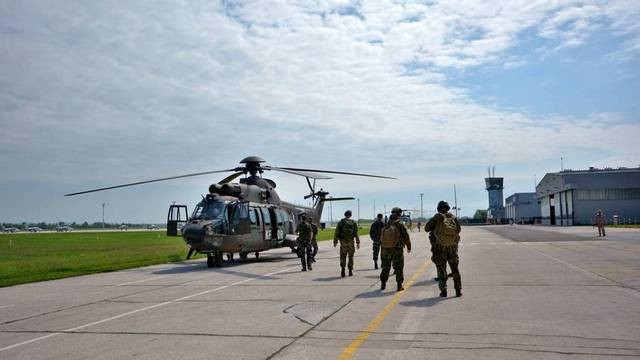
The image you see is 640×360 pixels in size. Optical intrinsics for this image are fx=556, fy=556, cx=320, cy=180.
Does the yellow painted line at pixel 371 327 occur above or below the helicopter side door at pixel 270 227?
below

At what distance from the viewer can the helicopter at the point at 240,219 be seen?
19.2m

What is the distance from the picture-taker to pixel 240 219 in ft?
66.8

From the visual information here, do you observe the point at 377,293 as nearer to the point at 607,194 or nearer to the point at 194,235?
the point at 194,235

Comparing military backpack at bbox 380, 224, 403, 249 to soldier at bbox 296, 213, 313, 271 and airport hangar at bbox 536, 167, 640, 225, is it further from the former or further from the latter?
airport hangar at bbox 536, 167, 640, 225

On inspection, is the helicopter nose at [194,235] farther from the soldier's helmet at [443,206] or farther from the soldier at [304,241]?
the soldier's helmet at [443,206]

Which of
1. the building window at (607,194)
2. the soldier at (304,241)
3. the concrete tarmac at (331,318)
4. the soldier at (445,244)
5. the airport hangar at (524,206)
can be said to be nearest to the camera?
the concrete tarmac at (331,318)

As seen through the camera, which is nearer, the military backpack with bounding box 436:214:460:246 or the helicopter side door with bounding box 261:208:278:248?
the military backpack with bounding box 436:214:460:246

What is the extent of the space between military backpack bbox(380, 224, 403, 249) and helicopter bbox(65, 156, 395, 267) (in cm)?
825

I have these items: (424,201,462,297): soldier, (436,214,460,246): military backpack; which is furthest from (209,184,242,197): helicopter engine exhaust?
(436,214,460,246): military backpack

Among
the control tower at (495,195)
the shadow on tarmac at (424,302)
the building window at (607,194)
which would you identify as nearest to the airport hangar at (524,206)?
the control tower at (495,195)

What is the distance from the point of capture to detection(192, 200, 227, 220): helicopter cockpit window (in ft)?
64.6

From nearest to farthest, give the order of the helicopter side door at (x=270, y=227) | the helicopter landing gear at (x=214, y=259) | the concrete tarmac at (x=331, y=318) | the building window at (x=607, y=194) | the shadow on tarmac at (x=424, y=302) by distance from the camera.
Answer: the concrete tarmac at (x=331, y=318) → the shadow on tarmac at (x=424, y=302) → the helicopter landing gear at (x=214, y=259) → the helicopter side door at (x=270, y=227) → the building window at (x=607, y=194)

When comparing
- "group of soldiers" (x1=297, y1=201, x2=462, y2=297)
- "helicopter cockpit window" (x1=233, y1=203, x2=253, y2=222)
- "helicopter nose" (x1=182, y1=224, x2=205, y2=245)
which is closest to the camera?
"group of soldiers" (x1=297, y1=201, x2=462, y2=297)

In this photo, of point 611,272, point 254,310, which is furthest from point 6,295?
point 611,272
